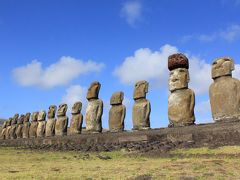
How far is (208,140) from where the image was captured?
10711 mm

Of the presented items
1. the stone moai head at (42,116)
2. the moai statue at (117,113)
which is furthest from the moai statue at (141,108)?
the stone moai head at (42,116)

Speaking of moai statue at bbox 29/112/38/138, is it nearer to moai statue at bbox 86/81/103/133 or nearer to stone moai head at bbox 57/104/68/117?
stone moai head at bbox 57/104/68/117

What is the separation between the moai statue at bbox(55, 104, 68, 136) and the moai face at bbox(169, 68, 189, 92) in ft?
28.1

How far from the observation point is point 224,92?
37.8 ft

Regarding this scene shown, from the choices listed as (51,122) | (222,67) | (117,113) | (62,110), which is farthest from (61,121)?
(222,67)

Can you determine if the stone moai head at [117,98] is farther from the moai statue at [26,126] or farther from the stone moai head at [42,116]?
the moai statue at [26,126]

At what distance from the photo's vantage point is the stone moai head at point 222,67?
11.7m

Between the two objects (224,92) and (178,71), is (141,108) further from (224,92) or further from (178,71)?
(224,92)

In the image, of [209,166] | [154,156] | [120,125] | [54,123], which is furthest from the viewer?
[54,123]

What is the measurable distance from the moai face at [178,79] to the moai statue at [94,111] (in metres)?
4.96

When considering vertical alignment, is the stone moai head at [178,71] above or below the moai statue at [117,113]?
above

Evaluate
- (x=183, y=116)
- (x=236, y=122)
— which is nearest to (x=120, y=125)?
(x=183, y=116)

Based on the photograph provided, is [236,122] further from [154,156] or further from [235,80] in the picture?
[154,156]

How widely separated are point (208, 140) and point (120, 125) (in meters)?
5.56
